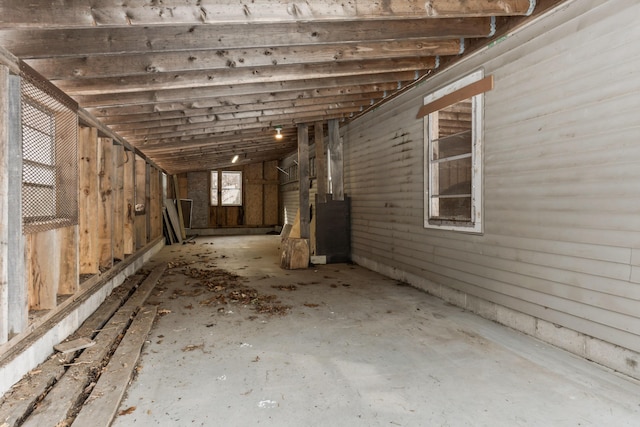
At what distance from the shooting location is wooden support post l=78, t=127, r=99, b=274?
4.23 m

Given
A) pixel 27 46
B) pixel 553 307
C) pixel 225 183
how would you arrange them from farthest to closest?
pixel 225 183, pixel 553 307, pixel 27 46

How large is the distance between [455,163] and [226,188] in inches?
381

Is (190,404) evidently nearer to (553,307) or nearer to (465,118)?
(553,307)

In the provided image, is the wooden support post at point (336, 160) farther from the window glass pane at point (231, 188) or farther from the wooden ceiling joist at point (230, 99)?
the window glass pane at point (231, 188)

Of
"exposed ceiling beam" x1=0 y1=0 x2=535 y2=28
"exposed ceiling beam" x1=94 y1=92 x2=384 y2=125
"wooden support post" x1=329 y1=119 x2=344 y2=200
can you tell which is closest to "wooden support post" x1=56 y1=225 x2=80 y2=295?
"exposed ceiling beam" x1=94 y1=92 x2=384 y2=125

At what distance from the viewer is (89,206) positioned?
4312 millimetres

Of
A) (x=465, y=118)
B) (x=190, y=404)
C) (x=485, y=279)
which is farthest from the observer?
(x=465, y=118)

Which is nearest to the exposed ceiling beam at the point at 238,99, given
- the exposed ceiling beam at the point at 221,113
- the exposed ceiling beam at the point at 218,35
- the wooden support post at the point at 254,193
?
the exposed ceiling beam at the point at 221,113

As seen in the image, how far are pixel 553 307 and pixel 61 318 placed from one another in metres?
4.21

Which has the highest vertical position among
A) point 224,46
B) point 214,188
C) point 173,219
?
point 224,46

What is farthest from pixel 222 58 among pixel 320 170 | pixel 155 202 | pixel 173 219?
pixel 173 219

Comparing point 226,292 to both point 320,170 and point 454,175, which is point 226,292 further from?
point 454,175

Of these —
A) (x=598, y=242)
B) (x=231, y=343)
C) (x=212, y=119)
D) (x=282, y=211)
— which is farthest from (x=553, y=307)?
(x=282, y=211)

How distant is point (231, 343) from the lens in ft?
10.2
